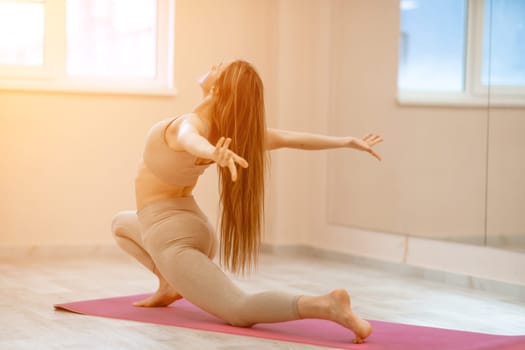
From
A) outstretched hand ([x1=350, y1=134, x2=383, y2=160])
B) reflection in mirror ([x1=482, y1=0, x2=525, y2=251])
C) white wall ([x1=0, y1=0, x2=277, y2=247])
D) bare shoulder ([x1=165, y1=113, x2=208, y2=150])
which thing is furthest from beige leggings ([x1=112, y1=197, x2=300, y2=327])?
white wall ([x1=0, y1=0, x2=277, y2=247])

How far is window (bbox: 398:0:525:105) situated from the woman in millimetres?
1287

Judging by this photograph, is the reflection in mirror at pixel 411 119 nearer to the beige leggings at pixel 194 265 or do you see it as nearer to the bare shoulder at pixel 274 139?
the bare shoulder at pixel 274 139

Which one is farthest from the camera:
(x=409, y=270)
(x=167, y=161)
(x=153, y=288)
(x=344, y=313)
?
(x=409, y=270)

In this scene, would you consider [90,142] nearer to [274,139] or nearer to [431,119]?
[431,119]

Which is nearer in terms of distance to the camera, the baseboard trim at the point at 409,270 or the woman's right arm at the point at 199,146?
the woman's right arm at the point at 199,146

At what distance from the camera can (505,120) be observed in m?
4.46

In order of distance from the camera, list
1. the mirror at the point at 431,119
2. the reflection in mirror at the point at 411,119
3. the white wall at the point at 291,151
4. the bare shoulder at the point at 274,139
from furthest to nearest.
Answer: the white wall at the point at 291,151 < the reflection in mirror at the point at 411,119 < the mirror at the point at 431,119 < the bare shoulder at the point at 274,139

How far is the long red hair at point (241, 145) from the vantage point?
3.27 metres

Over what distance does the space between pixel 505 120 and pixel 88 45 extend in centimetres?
281

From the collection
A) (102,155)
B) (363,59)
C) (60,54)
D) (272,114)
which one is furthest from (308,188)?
(60,54)

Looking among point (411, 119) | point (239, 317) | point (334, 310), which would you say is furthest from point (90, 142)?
point (334, 310)

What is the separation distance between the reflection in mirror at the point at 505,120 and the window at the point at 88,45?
7.52 feet

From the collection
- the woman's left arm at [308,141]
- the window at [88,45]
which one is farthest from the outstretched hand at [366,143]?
the window at [88,45]

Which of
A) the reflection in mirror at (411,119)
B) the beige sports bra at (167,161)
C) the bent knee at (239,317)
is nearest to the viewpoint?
the bent knee at (239,317)
